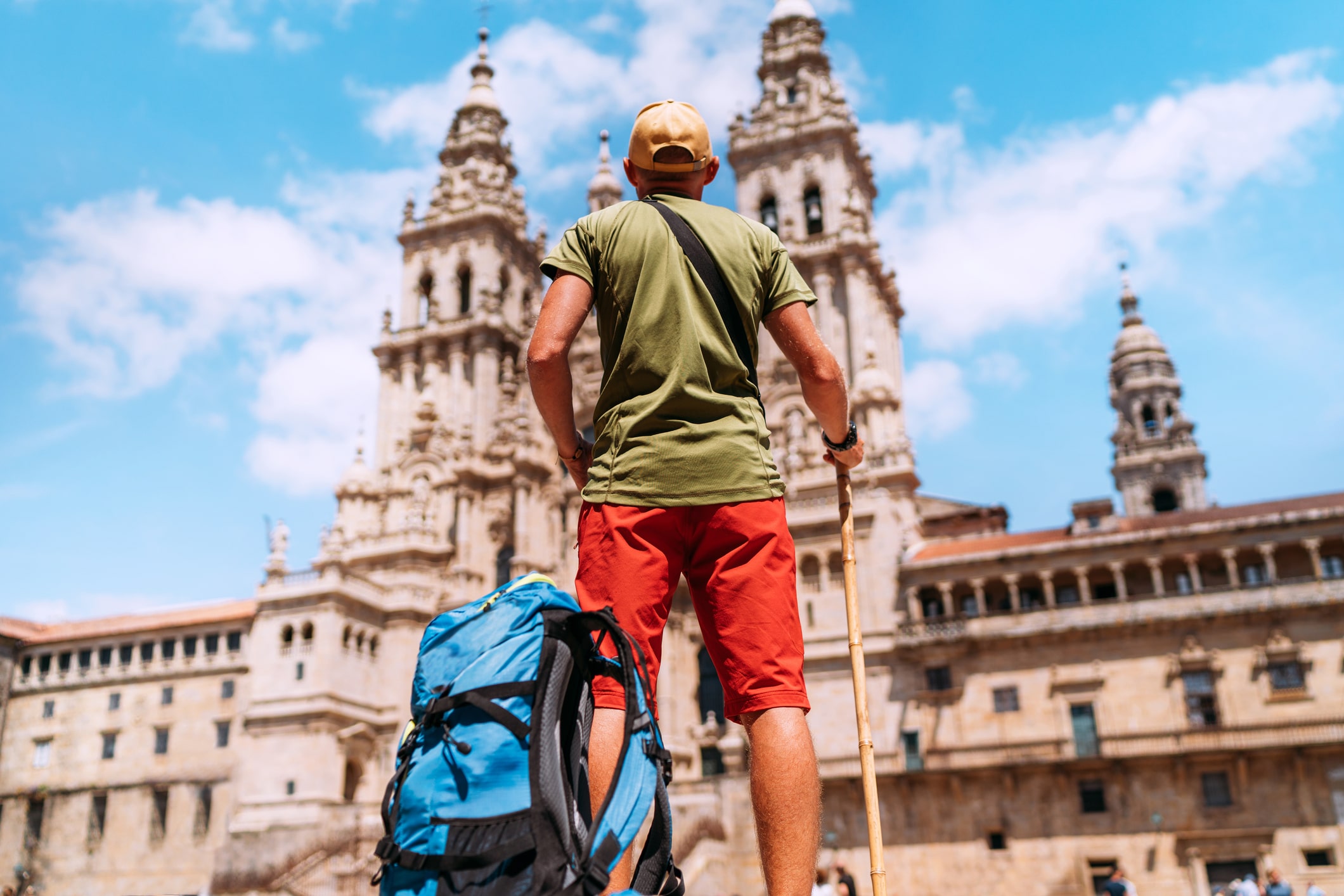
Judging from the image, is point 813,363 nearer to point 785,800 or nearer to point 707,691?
point 785,800

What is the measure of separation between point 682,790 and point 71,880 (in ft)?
92.0

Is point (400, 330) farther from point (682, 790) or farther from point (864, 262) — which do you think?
point (682, 790)

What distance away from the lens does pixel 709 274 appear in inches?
178

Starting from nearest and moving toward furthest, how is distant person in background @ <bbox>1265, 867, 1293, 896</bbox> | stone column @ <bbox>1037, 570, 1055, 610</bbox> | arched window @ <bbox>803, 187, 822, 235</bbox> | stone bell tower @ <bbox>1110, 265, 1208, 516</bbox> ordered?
distant person in background @ <bbox>1265, 867, 1293, 896</bbox>
stone column @ <bbox>1037, 570, 1055, 610</bbox>
arched window @ <bbox>803, 187, 822, 235</bbox>
stone bell tower @ <bbox>1110, 265, 1208, 516</bbox>

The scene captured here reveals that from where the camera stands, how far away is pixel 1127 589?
36375 millimetres

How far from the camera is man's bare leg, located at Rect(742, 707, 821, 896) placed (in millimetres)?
3875

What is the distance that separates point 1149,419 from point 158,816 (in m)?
55.5

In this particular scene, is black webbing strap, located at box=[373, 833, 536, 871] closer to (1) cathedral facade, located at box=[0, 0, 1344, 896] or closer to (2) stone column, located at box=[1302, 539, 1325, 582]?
(1) cathedral facade, located at box=[0, 0, 1344, 896]

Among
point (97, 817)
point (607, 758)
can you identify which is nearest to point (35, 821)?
point (97, 817)

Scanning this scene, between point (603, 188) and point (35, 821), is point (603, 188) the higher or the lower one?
the higher one

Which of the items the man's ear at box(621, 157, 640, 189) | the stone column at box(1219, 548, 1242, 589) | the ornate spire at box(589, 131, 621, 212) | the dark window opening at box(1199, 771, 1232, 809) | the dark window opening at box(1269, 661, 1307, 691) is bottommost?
the dark window opening at box(1199, 771, 1232, 809)

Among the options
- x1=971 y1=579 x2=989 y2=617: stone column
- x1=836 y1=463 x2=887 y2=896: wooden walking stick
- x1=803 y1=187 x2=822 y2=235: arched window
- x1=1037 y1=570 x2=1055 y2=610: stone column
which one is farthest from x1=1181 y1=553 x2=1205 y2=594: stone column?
x1=836 y1=463 x2=887 y2=896: wooden walking stick

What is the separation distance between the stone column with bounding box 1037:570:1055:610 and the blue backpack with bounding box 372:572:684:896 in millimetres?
35301

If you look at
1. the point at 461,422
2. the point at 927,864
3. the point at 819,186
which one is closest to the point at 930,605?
the point at 927,864
